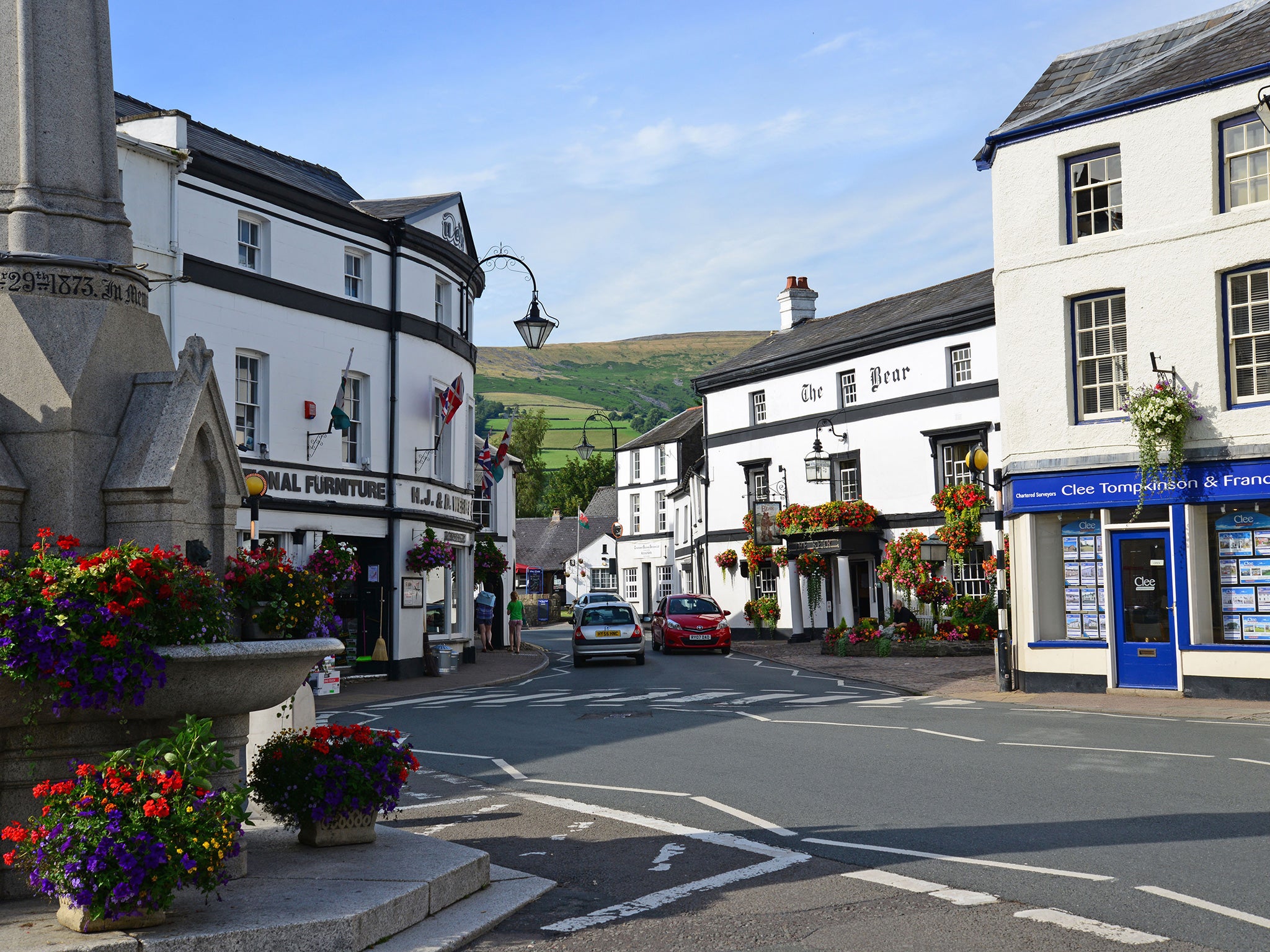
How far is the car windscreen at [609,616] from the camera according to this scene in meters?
29.2

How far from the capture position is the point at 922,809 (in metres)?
9.13

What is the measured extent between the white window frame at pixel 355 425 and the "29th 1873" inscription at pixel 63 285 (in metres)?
18.7

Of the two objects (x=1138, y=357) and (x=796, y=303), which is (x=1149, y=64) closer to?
(x=1138, y=357)

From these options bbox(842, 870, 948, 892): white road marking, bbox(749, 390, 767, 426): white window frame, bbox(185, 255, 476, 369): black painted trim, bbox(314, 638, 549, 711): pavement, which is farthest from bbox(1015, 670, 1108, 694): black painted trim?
bbox(749, 390, 767, 426): white window frame

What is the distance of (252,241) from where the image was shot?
24.1 meters

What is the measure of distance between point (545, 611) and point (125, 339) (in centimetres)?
6184

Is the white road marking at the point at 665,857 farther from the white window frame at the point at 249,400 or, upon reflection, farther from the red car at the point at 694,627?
the red car at the point at 694,627

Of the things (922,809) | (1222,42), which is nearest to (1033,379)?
(1222,42)

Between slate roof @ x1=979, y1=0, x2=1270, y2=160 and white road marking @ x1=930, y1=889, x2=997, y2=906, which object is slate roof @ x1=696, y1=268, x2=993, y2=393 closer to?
slate roof @ x1=979, y1=0, x2=1270, y2=160

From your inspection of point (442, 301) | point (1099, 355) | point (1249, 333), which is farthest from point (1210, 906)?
point (442, 301)

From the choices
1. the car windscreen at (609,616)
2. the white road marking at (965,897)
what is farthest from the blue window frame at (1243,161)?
the car windscreen at (609,616)

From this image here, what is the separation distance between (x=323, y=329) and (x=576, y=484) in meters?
69.5

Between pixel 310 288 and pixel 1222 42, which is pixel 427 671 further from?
pixel 1222 42

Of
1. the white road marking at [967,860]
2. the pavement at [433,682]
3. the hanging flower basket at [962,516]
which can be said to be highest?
the hanging flower basket at [962,516]
